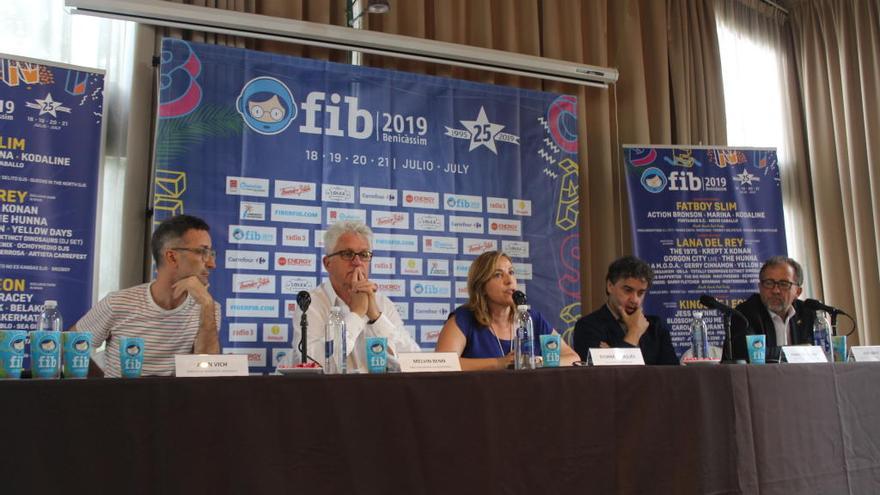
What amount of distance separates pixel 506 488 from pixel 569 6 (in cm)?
392

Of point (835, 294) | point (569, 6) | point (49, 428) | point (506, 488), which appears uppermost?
point (569, 6)

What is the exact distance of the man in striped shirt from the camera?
8.98ft

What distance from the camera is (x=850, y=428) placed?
2480 millimetres

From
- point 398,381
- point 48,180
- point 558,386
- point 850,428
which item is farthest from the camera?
point 48,180

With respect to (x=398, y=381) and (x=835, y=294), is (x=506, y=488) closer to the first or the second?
(x=398, y=381)

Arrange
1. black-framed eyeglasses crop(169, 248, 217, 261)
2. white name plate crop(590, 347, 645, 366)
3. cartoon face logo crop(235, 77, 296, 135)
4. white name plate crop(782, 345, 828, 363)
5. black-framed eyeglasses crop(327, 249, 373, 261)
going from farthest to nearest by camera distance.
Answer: cartoon face logo crop(235, 77, 296, 135)
black-framed eyeglasses crop(327, 249, 373, 261)
black-framed eyeglasses crop(169, 248, 217, 261)
white name plate crop(782, 345, 828, 363)
white name plate crop(590, 347, 645, 366)

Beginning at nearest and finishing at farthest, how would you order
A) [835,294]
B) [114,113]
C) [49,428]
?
1. [49,428]
2. [114,113]
3. [835,294]

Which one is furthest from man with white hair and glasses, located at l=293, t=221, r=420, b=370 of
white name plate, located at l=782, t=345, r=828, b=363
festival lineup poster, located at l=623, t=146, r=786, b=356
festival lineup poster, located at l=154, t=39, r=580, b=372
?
festival lineup poster, located at l=623, t=146, r=786, b=356

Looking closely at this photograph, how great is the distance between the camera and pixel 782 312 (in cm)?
360

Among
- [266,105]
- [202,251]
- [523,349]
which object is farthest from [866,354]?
[266,105]

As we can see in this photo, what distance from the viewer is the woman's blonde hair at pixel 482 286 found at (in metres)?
3.05

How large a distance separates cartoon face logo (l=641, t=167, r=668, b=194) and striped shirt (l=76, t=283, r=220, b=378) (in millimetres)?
3039

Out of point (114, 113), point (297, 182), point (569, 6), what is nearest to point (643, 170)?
point (569, 6)

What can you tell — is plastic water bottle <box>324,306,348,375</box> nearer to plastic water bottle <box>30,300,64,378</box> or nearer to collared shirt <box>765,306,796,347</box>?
plastic water bottle <box>30,300,64,378</box>
